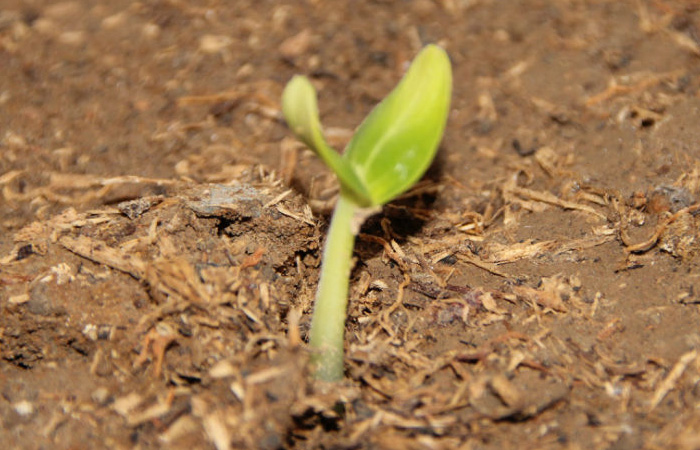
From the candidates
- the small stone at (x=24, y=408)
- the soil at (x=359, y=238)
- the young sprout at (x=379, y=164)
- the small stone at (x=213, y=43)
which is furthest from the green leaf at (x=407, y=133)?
the small stone at (x=213, y=43)

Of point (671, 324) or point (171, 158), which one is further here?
point (171, 158)

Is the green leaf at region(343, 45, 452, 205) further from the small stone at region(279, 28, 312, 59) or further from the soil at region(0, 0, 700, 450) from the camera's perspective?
the small stone at region(279, 28, 312, 59)

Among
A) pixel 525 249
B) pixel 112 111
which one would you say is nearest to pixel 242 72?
pixel 112 111

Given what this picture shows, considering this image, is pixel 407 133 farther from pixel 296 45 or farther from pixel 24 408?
pixel 296 45

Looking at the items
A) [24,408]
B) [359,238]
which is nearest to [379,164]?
[359,238]

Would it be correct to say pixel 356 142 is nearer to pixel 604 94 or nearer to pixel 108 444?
pixel 108 444
